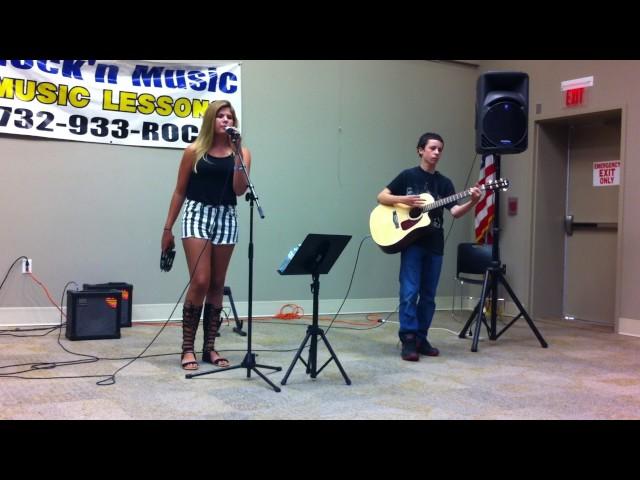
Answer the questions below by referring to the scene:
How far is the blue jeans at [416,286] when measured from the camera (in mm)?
4168

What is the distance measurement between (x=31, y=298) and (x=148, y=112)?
5.94ft

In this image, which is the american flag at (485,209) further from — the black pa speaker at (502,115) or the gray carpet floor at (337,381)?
the black pa speaker at (502,115)

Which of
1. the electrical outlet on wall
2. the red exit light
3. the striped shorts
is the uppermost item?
the red exit light

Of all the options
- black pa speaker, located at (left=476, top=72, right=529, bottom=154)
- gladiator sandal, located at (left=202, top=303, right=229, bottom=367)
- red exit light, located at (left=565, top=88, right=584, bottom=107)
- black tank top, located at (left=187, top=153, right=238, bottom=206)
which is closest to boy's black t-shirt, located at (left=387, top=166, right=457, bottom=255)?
black pa speaker, located at (left=476, top=72, right=529, bottom=154)

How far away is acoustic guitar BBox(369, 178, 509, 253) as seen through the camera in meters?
4.06

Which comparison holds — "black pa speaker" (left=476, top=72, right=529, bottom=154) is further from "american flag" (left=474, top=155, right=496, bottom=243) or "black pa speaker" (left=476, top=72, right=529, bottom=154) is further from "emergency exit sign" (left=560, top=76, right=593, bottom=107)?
"american flag" (left=474, top=155, right=496, bottom=243)

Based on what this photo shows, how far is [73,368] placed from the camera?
12.0 ft

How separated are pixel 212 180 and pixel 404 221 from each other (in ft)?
4.29

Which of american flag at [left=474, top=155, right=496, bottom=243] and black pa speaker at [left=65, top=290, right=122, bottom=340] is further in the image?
american flag at [left=474, top=155, right=496, bottom=243]

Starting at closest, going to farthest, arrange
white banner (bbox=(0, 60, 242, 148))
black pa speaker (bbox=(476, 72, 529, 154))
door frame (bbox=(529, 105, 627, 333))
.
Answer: black pa speaker (bbox=(476, 72, 529, 154)) → white banner (bbox=(0, 60, 242, 148)) → door frame (bbox=(529, 105, 627, 333))

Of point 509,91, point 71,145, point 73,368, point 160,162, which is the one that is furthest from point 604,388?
point 71,145

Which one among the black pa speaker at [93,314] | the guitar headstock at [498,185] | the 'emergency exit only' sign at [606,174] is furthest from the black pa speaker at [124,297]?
the 'emergency exit only' sign at [606,174]

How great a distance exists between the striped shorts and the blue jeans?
1200 mm
